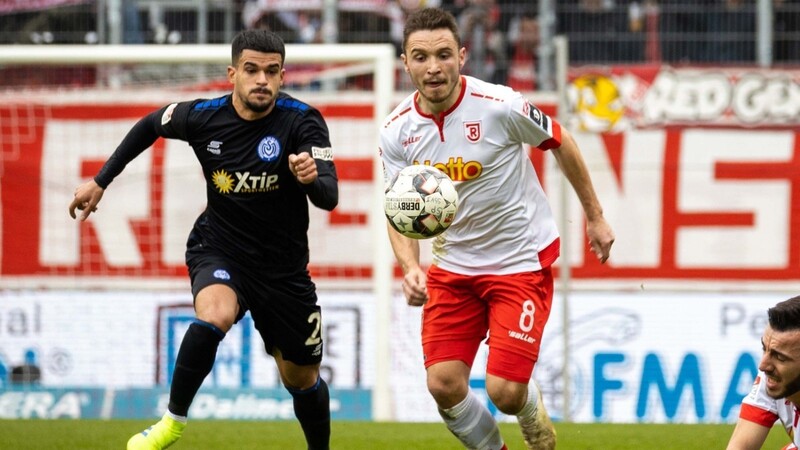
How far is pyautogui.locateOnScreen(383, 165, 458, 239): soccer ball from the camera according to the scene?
236 inches

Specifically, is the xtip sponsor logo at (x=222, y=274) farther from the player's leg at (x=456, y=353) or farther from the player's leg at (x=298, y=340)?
the player's leg at (x=456, y=353)

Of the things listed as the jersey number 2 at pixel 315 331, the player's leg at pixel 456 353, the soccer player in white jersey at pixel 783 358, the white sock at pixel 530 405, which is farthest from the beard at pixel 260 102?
the soccer player in white jersey at pixel 783 358

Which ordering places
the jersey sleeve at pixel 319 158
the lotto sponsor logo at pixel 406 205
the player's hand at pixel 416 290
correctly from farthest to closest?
the jersey sleeve at pixel 319 158
the lotto sponsor logo at pixel 406 205
the player's hand at pixel 416 290

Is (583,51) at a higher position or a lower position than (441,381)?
higher

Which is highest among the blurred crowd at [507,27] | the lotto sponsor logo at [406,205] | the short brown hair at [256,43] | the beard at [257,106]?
the blurred crowd at [507,27]

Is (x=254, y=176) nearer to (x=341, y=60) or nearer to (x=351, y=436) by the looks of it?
(x=351, y=436)

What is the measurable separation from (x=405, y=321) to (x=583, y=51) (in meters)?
3.04

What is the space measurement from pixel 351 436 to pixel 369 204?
3.94 meters

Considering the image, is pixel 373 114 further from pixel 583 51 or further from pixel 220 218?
pixel 220 218

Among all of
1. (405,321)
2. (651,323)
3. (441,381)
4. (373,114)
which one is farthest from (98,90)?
(441,381)

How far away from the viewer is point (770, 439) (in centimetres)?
827

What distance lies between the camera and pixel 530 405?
21.3ft

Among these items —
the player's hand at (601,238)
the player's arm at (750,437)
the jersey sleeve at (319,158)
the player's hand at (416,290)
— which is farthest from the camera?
the jersey sleeve at (319,158)

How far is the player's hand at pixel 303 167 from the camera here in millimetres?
6070
